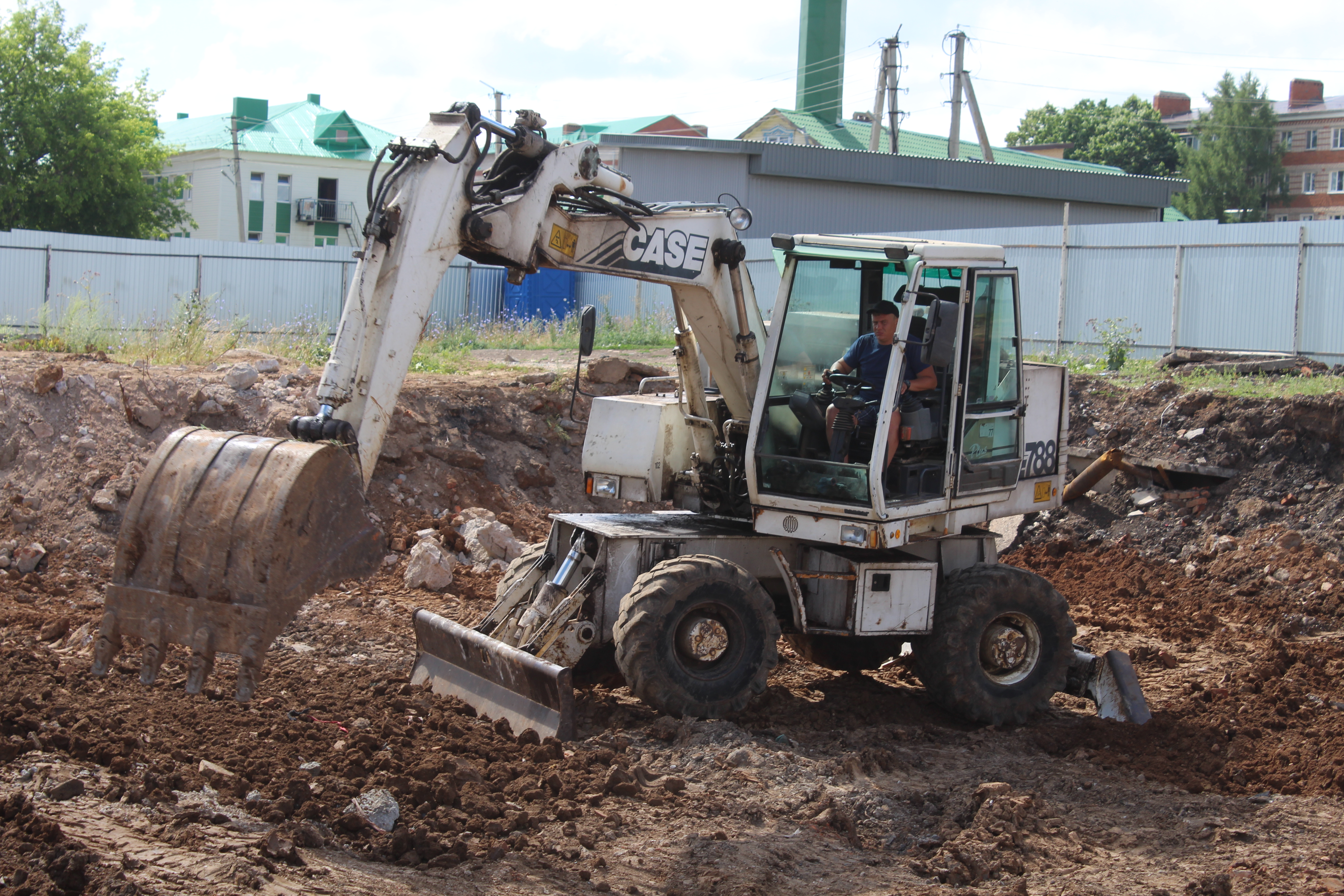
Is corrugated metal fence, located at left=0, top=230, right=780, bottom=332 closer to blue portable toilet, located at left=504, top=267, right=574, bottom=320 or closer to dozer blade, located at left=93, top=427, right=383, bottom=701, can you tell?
blue portable toilet, located at left=504, top=267, right=574, bottom=320

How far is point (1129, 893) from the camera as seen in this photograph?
16.5 feet

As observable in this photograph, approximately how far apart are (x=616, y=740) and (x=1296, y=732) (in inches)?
159

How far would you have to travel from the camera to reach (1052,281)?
1955 centimetres

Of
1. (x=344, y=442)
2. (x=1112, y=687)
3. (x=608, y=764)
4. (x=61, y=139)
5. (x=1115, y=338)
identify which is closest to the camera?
(x=344, y=442)

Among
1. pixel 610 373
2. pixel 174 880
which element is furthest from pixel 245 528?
pixel 610 373

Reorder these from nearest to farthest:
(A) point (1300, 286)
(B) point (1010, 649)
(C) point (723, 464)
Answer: (B) point (1010, 649) < (C) point (723, 464) < (A) point (1300, 286)

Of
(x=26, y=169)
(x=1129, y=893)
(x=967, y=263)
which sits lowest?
(x=1129, y=893)

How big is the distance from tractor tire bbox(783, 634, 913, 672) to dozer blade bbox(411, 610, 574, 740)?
1845mm

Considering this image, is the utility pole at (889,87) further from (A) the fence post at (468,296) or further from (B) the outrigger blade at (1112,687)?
(B) the outrigger blade at (1112,687)

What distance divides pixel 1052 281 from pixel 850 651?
13.2 m

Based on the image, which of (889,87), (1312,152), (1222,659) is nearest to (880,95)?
(889,87)

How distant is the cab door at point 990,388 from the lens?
7148 mm

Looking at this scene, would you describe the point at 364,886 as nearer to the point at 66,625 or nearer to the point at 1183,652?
the point at 66,625

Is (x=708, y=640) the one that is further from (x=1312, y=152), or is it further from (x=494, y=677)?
(x=1312, y=152)
